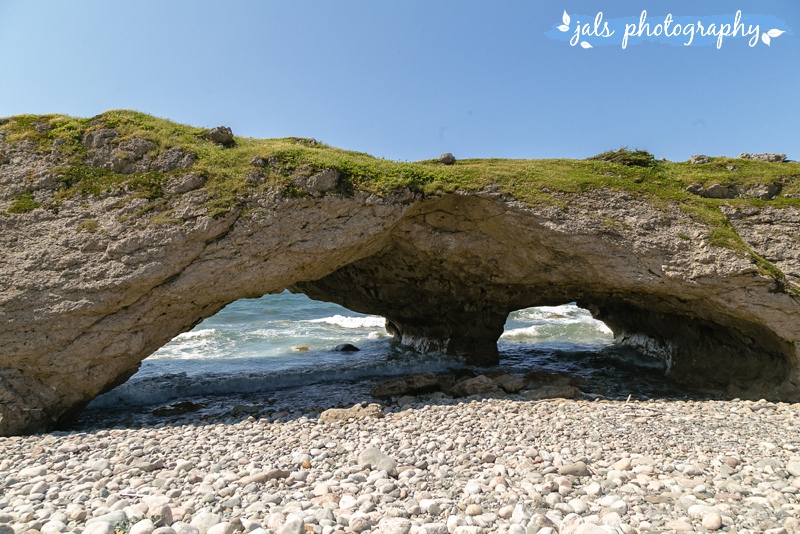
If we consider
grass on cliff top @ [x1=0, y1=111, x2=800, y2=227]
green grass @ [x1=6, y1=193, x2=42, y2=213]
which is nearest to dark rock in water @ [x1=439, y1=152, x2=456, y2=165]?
grass on cliff top @ [x1=0, y1=111, x2=800, y2=227]

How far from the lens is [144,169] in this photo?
497 inches

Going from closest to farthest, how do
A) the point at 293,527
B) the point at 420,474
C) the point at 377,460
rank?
1. the point at 293,527
2. the point at 420,474
3. the point at 377,460

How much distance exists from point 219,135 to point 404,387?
10104 mm

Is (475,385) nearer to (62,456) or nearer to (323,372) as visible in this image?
(323,372)

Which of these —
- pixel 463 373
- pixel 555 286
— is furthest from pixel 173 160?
pixel 555 286

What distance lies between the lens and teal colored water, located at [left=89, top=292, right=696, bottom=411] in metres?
15.7

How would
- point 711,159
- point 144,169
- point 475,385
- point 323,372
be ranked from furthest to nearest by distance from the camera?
point 323,372
point 711,159
point 475,385
point 144,169

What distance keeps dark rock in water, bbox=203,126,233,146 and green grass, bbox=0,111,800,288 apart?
221mm

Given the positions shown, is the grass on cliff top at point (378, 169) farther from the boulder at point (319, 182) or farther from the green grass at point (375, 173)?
the boulder at point (319, 182)

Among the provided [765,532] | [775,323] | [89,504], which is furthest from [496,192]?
[89,504]

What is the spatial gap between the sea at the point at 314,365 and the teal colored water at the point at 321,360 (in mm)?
49

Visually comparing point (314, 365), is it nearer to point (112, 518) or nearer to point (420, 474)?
point (420, 474)

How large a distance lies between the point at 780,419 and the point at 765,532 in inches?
286

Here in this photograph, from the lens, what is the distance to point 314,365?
19891mm
